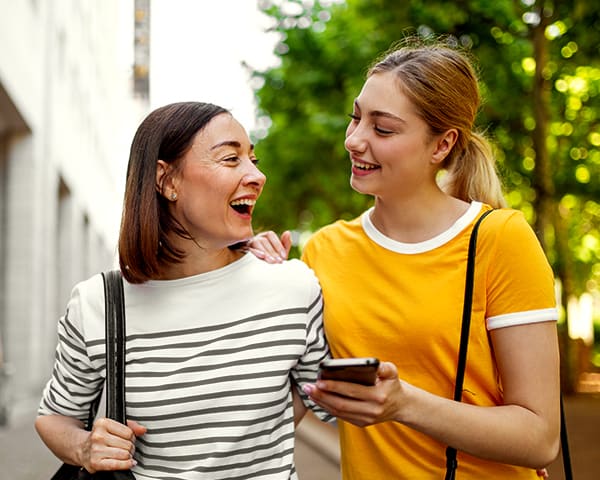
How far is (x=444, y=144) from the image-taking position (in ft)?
8.91

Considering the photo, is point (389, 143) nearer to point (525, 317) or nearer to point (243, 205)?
point (243, 205)

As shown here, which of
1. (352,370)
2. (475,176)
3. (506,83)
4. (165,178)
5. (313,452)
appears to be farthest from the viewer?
(506,83)

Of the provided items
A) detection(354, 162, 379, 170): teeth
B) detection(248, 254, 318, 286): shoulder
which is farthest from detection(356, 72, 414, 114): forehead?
detection(248, 254, 318, 286): shoulder

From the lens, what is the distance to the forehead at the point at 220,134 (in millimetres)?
2574

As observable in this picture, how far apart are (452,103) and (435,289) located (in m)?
0.59

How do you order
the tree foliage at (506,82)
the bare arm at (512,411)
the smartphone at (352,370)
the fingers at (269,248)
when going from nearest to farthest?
the smartphone at (352,370), the bare arm at (512,411), the fingers at (269,248), the tree foliage at (506,82)

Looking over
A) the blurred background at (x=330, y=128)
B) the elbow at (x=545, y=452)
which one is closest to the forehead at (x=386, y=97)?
the elbow at (x=545, y=452)

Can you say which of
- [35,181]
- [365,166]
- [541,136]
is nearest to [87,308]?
[365,166]

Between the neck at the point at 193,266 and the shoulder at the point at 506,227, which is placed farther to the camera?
the neck at the point at 193,266

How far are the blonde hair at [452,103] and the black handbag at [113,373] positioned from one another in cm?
106

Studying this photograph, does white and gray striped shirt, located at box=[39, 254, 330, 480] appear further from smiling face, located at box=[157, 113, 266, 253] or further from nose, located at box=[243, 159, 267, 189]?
nose, located at box=[243, 159, 267, 189]

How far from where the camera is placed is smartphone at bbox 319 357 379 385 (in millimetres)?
1870

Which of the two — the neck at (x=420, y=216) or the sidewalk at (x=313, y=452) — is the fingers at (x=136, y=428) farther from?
the sidewalk at (x=313, y=452)

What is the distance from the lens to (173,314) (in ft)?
8.32
